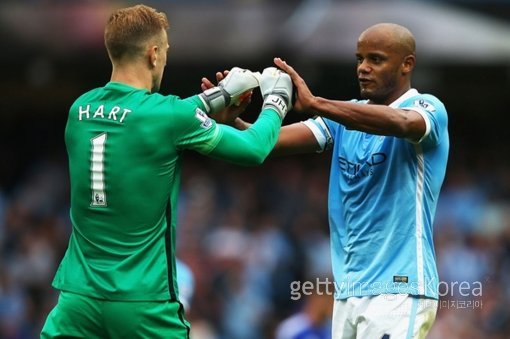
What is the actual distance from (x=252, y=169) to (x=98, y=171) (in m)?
11.9

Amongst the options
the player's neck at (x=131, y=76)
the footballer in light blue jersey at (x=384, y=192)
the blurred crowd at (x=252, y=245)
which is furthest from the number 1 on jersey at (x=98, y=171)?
the blurred crowd at (x=252, y=245)

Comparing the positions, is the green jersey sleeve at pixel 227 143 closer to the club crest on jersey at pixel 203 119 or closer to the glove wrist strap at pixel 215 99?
the club crest on jersey at pixel 203 119

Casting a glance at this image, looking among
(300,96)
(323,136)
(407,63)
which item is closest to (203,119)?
(300,96)

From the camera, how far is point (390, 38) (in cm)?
627

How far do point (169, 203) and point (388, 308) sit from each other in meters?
1.33

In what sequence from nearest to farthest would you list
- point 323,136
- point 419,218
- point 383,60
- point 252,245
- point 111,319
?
point 111,319, point 419,218, point 383,60, point 323,136, point 252,245

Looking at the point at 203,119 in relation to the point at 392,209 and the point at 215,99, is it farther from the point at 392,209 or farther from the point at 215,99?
the point at 392,209

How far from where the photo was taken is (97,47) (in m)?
15.8

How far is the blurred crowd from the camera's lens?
43.7ft

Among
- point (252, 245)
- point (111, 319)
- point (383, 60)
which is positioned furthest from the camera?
point (252, 245)

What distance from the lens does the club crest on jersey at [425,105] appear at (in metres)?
6.13

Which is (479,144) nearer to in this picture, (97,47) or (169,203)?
(97,47)

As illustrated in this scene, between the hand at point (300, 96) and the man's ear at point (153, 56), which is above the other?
the man's ear at point (153, 56)

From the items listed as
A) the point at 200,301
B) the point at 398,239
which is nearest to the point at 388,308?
the point at 398,239
